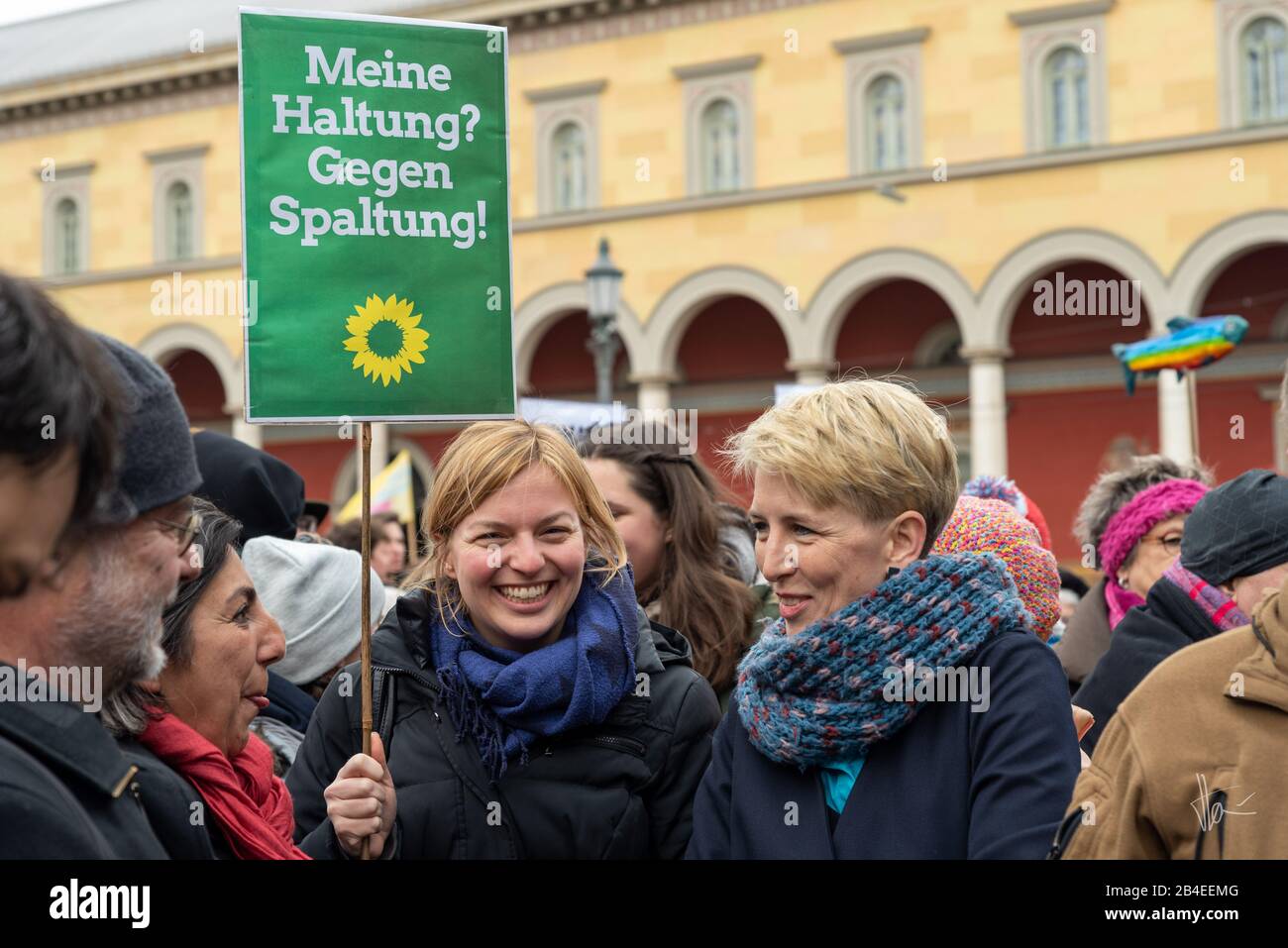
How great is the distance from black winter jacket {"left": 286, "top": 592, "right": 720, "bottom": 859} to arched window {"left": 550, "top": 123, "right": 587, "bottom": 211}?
973 inches

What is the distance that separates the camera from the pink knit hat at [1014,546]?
11.8 feet

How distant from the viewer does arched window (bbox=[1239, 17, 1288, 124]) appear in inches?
878

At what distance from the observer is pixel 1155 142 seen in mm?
22766

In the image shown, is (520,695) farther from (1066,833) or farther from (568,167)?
(568,167)

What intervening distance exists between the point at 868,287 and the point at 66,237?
16.9 m

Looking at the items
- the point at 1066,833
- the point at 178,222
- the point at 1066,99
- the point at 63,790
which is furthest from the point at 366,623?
the point at 178,222

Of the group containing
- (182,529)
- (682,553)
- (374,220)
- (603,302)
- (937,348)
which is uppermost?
Result: (937,348)

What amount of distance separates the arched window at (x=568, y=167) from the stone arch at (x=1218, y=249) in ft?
33.1

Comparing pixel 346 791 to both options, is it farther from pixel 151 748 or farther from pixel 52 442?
pixel 52 442

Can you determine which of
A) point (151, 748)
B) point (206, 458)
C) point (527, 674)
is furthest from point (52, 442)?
point (206, 458)

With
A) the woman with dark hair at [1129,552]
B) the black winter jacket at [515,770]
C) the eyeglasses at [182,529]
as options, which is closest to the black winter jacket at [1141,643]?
the woman with dark hair at [1129,552]

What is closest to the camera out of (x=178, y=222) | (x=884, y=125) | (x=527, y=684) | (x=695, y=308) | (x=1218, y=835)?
(x=1218, y=835)

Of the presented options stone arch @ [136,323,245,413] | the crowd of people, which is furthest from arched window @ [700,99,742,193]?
the crowd of people

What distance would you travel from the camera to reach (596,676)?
10.1 ft
